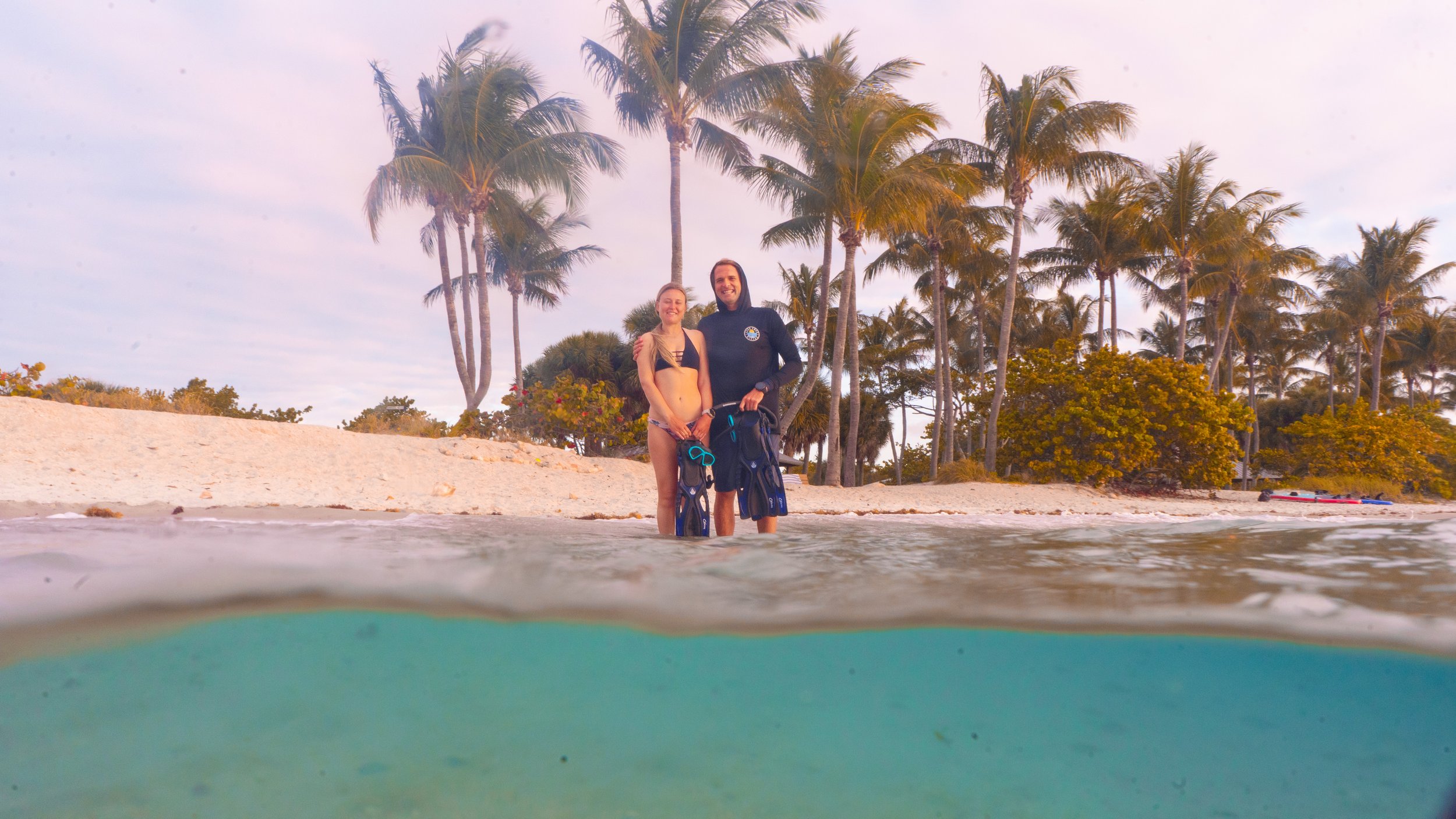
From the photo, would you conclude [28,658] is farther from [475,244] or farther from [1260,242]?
[1260,242]

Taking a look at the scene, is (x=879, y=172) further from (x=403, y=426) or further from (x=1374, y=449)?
(x=1374, y=449)

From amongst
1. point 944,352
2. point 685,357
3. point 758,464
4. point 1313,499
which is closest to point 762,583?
point 758,464

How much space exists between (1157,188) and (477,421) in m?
Result: 23.4

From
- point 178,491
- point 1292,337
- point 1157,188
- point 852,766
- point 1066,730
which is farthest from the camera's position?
point 1292,337

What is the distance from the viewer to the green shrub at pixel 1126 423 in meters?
16.6

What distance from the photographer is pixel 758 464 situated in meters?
4.04

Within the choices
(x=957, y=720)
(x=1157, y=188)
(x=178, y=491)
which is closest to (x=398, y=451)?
(x=178, y=491)

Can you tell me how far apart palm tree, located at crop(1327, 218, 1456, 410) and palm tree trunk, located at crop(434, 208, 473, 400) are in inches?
1421

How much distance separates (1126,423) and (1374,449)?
12370 mm

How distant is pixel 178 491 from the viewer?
686 cm

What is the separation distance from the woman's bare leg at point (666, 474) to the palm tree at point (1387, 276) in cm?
3745

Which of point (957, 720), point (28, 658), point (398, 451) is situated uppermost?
point (398, 451)

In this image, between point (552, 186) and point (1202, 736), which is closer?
point (1202, 736)

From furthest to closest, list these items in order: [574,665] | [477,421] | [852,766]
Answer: [477,421] < [574,665] < [852,766]
